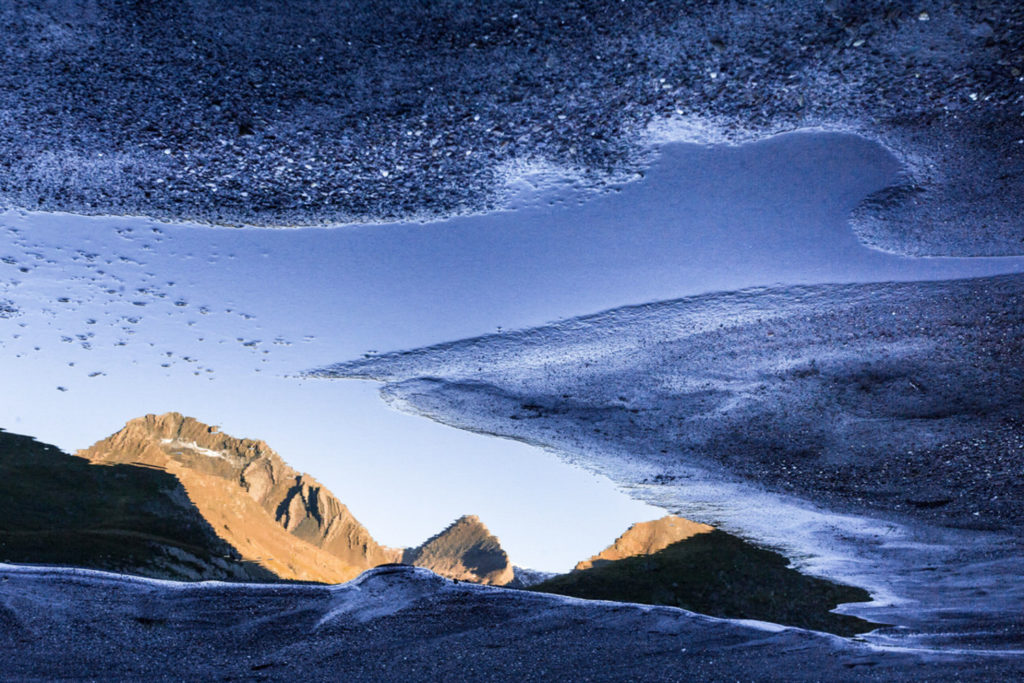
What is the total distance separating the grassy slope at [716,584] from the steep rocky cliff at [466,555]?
0.83 feet

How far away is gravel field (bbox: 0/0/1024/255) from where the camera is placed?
2273 millimetres

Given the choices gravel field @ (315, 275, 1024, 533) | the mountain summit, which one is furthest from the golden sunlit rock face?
the mountain summit

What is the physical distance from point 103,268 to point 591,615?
323cm

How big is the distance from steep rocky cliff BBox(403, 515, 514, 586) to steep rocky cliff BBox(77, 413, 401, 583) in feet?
0.58

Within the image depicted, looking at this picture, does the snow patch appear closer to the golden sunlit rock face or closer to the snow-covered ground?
the snow-covered ground

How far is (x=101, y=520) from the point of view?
2939 millimetres

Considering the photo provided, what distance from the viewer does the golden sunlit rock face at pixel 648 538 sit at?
3084mm

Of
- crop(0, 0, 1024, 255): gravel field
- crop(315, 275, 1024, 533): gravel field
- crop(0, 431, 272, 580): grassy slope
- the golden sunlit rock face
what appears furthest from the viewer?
the golden sunlit rock face

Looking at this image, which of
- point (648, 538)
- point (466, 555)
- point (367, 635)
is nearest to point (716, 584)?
point (648, 538)

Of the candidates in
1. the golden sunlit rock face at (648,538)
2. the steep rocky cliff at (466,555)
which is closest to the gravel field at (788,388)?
the golden sunlit rock face at (648,538)

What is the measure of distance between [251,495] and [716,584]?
263 centimetres

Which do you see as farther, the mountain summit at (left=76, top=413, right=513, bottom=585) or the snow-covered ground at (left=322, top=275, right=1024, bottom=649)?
the mountain summit at (left=76, top=413, right=513, bottom=585)

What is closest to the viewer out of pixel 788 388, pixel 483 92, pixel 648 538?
pixel 483 92

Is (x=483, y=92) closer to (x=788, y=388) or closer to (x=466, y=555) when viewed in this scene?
(x=788, y=388)
